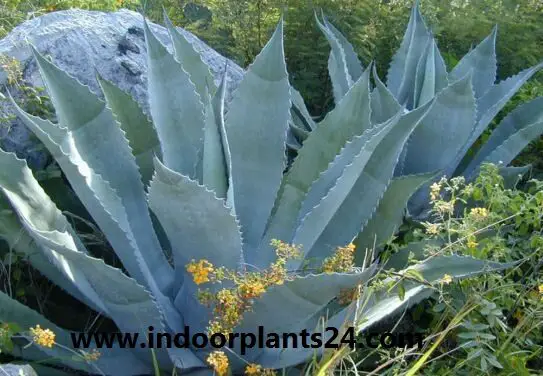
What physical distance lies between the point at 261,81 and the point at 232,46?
167 centimetres

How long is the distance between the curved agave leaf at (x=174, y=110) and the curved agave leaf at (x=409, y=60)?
1082mm

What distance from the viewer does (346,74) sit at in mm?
3123

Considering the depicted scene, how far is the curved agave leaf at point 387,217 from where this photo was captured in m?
2.49

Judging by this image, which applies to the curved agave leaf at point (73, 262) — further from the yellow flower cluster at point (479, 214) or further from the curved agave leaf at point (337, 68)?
the curved agave leaf at point (337, 68)

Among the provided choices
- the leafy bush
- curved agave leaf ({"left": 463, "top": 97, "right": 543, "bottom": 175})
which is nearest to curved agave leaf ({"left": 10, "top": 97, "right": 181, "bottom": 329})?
the leafy bush

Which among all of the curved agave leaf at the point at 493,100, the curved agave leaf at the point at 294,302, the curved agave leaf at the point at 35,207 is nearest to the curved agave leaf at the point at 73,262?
the curved agave leaf at the point at 35,207

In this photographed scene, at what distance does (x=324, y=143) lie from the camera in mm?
2561

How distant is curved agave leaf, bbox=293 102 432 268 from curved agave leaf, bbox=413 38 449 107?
0.80 m

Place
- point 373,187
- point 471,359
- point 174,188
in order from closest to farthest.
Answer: point 174,188, point 471,359, point 373,187

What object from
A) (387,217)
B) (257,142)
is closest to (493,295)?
(387,217)

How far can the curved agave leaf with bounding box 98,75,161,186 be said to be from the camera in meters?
2.60

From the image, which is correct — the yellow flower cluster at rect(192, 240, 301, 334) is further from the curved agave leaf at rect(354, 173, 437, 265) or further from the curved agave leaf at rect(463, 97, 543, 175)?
the curved agave leaf at rect(463, 97, 543, 175)

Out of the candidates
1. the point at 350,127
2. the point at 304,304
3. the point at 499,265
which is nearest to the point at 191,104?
the point at 350,127

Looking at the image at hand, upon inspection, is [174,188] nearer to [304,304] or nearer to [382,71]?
[304,304]
